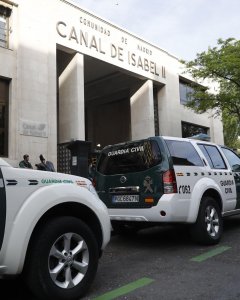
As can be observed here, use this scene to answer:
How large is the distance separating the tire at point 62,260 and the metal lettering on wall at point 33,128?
1079cm

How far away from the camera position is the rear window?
6.15m

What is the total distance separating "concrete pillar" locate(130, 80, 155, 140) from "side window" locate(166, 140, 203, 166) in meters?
13.7

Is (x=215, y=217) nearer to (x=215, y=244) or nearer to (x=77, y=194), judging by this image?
(x=215, y=244)

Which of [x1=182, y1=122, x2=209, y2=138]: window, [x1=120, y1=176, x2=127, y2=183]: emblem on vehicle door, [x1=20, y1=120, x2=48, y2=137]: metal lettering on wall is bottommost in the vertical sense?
[x1=120, y1=176, x2=127, y2=183]: emblem on vehicle door

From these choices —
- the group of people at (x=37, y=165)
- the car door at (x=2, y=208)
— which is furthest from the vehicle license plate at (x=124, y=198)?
the group of people at (x=37, y=165)

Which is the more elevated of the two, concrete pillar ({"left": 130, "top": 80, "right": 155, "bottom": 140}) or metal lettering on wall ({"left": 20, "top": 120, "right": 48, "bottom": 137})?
concrete pillar ({"left": 130, "top": 80, "right": 155, "bottom": 140})

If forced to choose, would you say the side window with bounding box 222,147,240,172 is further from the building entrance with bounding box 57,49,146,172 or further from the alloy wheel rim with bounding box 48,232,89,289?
the building entrance with bounding box 57,49,146,172

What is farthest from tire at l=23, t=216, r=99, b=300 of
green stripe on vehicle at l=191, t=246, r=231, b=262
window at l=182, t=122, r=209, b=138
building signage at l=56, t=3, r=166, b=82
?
window at l=182, t=122, r=209, b=138

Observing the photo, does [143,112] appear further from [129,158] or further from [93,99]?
[129,158]

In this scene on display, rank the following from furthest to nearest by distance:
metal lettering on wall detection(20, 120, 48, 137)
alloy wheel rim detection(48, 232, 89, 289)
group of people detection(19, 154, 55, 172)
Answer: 1. metal lettering on wall detection(20, 120, 48, 137)
2. group of people detection(19, 154, 55, 172)
3. alloy wheel rim detection(48, 232, 89, 289)

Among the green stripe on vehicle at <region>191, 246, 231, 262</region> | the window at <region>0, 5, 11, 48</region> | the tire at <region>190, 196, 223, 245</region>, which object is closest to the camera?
the green stripe on vehicle at <region>191, 246, 231, 262</region>

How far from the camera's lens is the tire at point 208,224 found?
6.14 metres

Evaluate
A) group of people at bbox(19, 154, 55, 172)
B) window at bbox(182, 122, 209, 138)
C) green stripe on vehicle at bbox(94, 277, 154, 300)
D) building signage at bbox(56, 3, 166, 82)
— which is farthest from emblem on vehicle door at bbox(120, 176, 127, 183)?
window at bbox(182, 122, 209, 138)

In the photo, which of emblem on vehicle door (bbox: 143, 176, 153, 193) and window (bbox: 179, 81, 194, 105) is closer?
emblem on vehicle door (bbox: 143, 176, 153, 193)
